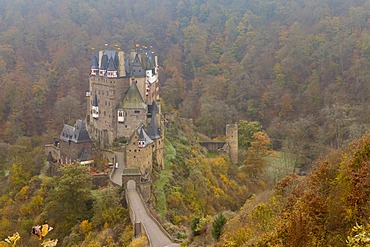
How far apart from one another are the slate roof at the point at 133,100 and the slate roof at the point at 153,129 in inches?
55.4

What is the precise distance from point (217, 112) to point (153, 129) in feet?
84.4

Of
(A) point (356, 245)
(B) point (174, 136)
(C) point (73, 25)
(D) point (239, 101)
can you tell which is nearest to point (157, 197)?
(B) point (174, 136)

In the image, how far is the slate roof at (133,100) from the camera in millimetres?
42438

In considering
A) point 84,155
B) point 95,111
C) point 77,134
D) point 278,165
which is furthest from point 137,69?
point 278,165

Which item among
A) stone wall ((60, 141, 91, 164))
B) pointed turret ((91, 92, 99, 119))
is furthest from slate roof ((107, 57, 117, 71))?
stone wall ((60, 141, 91, 164))

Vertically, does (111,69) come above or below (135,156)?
above

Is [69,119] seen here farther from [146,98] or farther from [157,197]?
[157,197]

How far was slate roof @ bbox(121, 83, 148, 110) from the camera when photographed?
42.4m

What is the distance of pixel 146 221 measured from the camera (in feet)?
97.9

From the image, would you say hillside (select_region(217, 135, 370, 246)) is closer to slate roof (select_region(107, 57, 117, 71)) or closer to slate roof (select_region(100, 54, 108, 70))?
slate roof (select_region(107, 57, 117, 71))

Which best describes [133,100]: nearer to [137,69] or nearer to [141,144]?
[137,69]

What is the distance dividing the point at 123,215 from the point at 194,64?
5956cm

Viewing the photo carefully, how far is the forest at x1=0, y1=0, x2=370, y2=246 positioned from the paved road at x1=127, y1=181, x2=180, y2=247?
1.10m

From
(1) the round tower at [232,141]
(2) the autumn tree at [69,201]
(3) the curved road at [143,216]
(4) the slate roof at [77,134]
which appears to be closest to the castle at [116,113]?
(4) the slate roof at [77,134]
